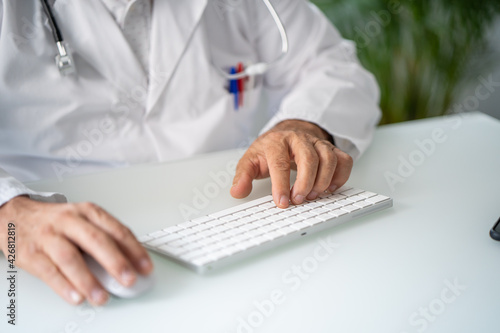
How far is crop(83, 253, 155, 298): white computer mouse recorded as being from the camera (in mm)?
449

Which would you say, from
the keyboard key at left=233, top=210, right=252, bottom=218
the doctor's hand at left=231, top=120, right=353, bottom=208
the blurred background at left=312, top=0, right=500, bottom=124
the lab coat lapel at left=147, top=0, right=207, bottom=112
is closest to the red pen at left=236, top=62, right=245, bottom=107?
the lab coat lapel at left=147, top=0, right=207, bottom=112

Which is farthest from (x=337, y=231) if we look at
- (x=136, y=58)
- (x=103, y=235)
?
(x=136, y=58)

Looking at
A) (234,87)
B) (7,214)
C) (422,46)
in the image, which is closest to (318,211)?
(7,214)

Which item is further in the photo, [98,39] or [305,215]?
[98,39]

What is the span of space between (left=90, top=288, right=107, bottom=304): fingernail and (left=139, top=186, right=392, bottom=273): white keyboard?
0.09m

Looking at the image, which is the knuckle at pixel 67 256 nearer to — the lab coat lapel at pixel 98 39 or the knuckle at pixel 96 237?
the knuckle at pixel 96 237

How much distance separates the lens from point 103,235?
1.50 feet

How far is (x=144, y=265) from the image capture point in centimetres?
46

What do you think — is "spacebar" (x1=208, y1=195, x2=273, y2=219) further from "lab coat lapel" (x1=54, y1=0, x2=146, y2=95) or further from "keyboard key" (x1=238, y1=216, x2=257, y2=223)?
"lab coat lapel" (x1=54, y1=0, x2=146, y2=95)

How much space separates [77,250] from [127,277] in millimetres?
58

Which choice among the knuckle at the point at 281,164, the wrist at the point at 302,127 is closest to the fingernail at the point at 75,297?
the knuckle at the point at 281,164

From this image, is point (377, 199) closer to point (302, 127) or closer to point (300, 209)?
point (300, 209)

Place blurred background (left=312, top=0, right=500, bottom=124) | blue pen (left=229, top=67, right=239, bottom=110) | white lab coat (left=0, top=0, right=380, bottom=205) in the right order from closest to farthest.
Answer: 1. white lab coat (left=0, top=0, right=380, bottom=205)
2. blue pen (left=229, top=67, right=239, bottom=110)
3. blurred background (left=312, top=0, right=500, bottom=124)

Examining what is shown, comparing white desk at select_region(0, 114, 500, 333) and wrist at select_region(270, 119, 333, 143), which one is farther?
wrist at select_region(270, 119, 333, 143)
